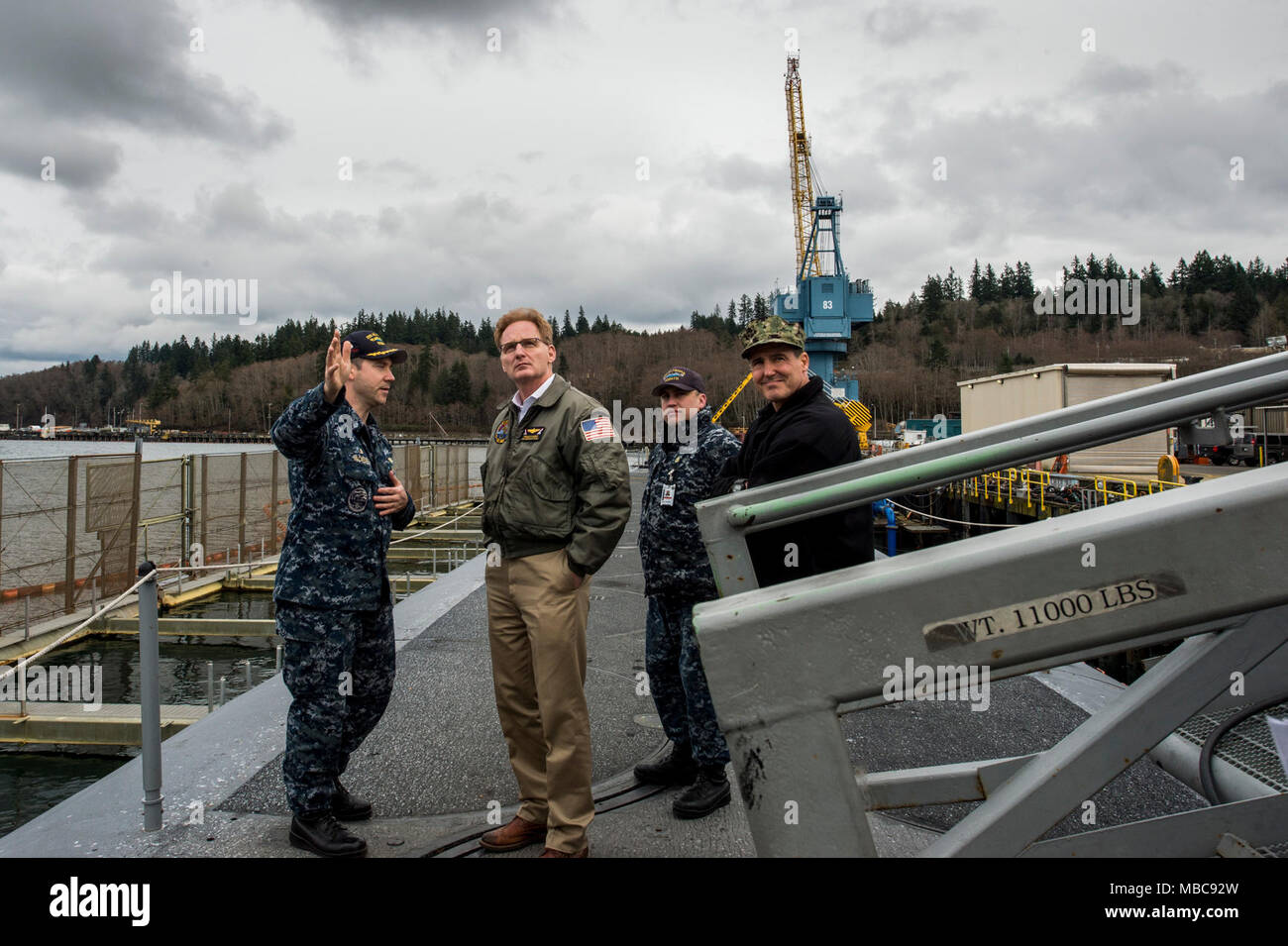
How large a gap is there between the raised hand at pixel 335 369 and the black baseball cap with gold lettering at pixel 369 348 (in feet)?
0.49

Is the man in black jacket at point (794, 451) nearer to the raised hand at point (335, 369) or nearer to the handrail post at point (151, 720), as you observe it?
the raised hand at point (335, 369)

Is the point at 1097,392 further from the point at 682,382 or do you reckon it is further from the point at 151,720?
the point at 151,720

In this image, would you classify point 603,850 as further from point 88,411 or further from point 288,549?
point 88,411

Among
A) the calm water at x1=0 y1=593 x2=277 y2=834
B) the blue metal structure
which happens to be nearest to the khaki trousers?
the calm water at x1=0 y1=593 x2=277 y2=834

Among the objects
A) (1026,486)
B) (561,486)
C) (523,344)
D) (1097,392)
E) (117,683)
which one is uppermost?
(1097,392)

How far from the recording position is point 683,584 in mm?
3420

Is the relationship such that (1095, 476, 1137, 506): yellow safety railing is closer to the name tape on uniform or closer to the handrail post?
the name tape on uniform

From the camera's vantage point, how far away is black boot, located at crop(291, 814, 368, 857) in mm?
2857

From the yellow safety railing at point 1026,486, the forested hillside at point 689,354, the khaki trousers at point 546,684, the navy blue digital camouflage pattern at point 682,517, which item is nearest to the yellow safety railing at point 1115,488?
the yellow safety railing at point 1026,486

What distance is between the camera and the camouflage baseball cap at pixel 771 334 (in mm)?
2986

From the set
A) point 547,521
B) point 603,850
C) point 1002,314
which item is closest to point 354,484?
point 547,521

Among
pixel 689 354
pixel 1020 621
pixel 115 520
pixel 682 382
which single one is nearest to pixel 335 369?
pixel 682 382

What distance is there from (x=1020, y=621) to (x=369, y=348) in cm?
277
